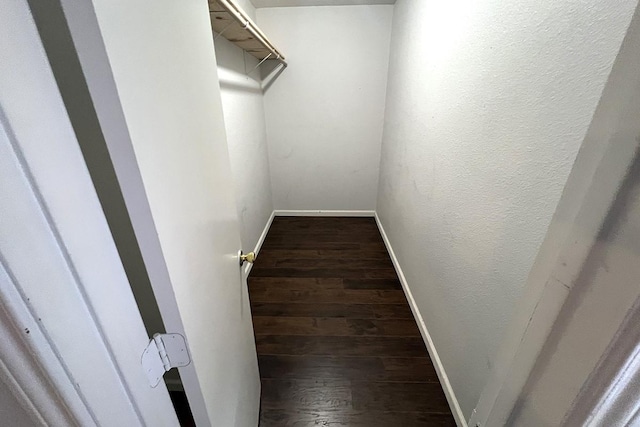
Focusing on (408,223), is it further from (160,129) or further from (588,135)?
(160,129)

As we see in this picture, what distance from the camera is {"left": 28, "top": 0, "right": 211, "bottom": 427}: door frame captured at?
0.32 m

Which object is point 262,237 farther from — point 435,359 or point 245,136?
point 435,359

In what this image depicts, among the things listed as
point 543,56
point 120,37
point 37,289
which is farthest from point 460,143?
point 37,289

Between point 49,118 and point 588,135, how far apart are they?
2.17 feet

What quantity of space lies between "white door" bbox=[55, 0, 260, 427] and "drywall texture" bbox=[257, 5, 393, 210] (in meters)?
2.21

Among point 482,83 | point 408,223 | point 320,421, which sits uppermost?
point 482,83

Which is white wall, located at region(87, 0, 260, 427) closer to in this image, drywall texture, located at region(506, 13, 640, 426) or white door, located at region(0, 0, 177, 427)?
white door, located at region(0, 0, 177, 427)

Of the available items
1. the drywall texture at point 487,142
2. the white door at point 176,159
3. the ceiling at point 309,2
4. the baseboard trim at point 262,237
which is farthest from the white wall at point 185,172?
the ceiling at point 309,2

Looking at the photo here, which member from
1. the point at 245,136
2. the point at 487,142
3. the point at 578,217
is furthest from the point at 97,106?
the point at 245,136

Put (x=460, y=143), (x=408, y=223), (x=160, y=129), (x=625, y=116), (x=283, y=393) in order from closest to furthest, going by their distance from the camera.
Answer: (x=625, y=116) < (x=160, y=129) < (x=460, y=143) < (x=283, y=393) < (x=408, y=223)

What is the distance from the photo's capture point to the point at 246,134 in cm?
228

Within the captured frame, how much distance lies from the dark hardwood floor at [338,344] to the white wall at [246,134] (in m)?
0.47

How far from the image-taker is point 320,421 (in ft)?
4.15

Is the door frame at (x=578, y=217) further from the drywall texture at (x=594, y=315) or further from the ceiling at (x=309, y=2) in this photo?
the ceiling at (x=309, y=2)
